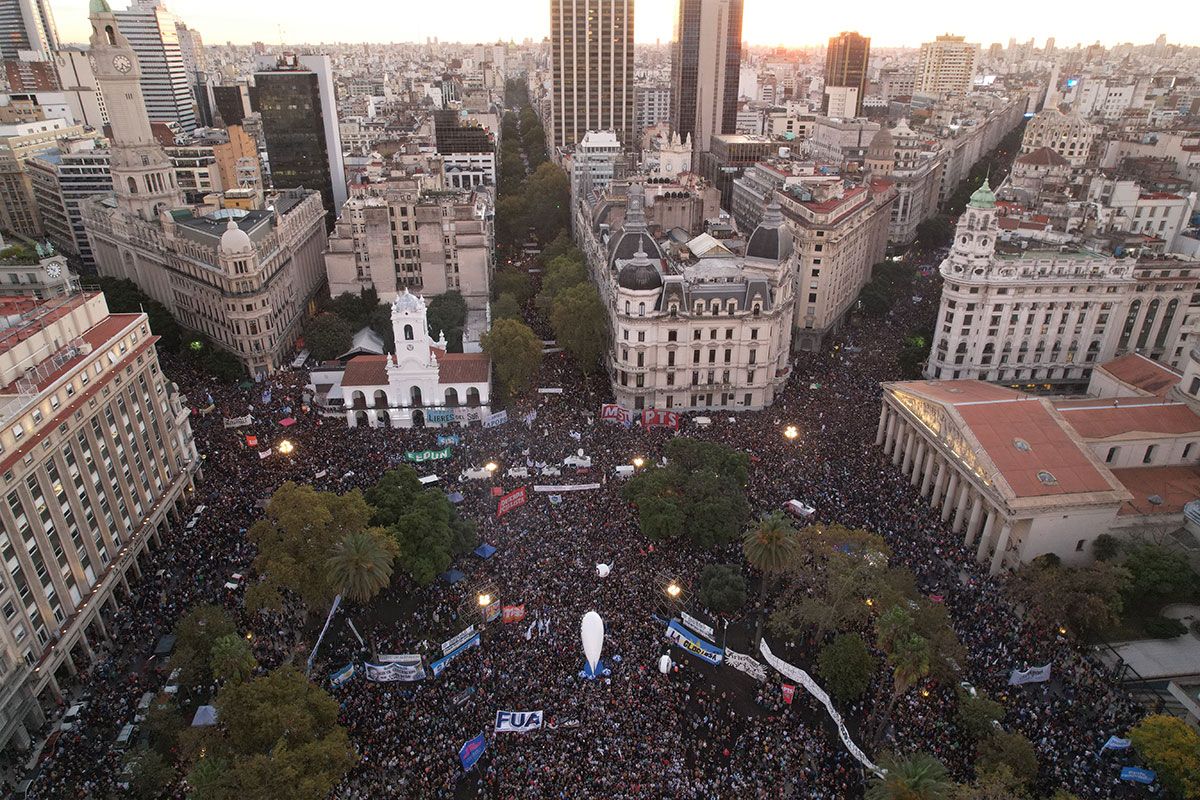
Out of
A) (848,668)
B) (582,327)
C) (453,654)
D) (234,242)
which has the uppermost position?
(234,242)

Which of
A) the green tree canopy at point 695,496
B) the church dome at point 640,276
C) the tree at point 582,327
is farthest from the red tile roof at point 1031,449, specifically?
the tree at point 582,327

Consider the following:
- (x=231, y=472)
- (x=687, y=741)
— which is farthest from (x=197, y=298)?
(x=687, y=741)

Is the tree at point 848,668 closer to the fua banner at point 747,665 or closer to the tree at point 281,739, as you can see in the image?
the fua banner at point 747,665

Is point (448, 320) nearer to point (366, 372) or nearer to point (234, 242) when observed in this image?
point (366, 372)

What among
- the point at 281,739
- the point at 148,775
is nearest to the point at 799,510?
the point at 281,739

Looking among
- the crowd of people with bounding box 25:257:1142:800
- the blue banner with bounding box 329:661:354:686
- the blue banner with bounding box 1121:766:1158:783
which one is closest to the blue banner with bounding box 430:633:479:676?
the crowd of people with bounding box 25:257:1142:800

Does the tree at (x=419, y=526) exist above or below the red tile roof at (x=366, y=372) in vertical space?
below

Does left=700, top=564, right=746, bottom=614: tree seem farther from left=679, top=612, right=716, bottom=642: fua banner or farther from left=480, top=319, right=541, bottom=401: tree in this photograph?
left=480, top=319, right=541, bottom=401: tree
